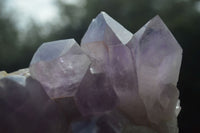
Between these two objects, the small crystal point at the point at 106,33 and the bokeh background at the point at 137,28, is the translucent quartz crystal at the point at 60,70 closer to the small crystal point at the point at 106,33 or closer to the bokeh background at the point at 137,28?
the small crystal point at the point at 106,33

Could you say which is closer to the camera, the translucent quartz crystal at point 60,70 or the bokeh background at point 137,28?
the translucent quartz crystal at point 60,70

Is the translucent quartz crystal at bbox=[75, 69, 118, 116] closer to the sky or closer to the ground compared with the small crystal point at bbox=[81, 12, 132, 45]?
closer to the ground

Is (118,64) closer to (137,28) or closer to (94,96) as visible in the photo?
(94,96)

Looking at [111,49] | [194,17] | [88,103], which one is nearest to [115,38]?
[111,49]

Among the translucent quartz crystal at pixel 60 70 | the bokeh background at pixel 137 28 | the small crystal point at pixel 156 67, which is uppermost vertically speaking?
the translucent quartz crystal at pixel 60 70

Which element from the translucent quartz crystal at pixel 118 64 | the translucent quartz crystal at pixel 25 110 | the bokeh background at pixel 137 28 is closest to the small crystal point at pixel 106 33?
the translucent quartz crystal at pixel 118 64

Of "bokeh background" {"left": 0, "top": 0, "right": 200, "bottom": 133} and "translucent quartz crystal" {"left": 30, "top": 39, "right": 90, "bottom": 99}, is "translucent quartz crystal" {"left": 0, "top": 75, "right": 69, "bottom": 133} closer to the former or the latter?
"translucent quartz crystal" {"left": 30, "top": 39, "right": 90, "bottom": 99}

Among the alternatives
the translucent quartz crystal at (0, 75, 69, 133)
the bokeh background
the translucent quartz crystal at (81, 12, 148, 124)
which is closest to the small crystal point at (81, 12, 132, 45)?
the translucent quartz crystal at (81, 12, 148, 124)

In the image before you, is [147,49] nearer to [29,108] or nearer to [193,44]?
[29,108]

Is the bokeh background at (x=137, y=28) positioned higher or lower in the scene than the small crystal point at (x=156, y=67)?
lower
